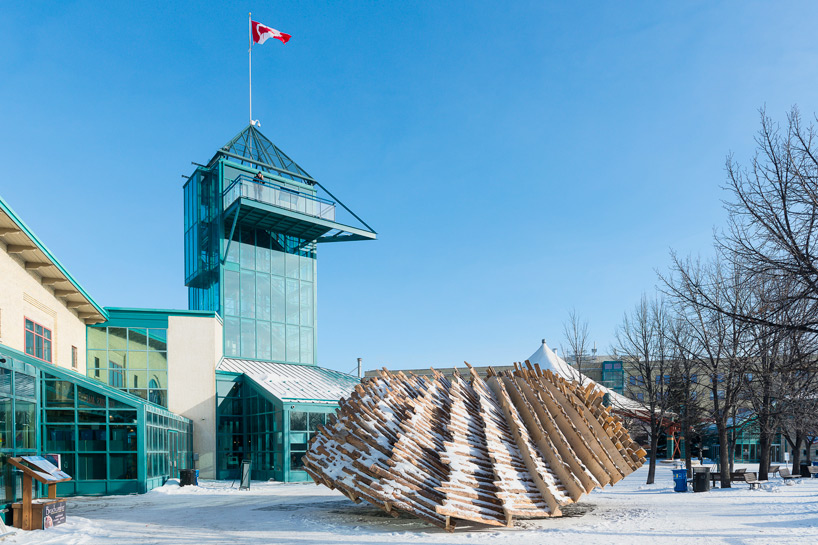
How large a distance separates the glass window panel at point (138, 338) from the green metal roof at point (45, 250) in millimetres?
1685

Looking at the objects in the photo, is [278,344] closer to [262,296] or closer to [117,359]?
[262,296]

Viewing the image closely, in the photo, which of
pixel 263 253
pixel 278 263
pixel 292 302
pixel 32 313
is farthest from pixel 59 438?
pixel 278 263

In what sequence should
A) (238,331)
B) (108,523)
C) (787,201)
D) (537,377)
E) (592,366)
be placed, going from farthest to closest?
1. (592,366)
2. (238,331)
3. (537,377)
4. (108,523)
5. (787,201)

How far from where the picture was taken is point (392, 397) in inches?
553

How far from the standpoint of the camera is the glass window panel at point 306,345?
34.3m

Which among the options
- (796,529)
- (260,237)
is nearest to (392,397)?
(796,529)

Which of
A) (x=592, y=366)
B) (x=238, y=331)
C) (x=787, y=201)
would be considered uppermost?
(x=787, y=201)

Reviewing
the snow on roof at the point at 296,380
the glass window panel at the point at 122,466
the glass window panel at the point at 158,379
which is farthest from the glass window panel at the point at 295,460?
the glass window panel at the point at 122,466

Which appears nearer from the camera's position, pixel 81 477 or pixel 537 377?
pixel 537 377

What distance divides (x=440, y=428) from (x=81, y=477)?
1355cm

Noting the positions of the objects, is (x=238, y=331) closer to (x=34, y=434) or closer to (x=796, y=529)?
(x=34, y=434)

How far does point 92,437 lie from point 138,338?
718cm

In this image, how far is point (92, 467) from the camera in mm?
20828

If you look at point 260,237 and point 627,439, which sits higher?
point 260,237
